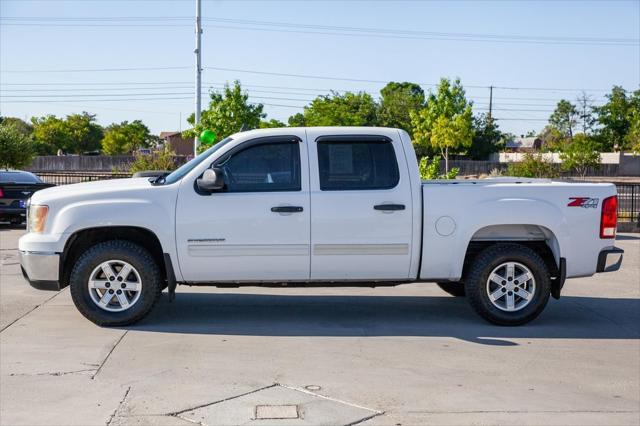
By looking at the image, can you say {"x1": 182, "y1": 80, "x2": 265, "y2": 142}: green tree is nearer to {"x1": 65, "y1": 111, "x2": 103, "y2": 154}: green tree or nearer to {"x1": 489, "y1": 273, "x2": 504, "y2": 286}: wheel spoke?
{"x1": 489, "y1": 273, "x2": 504, "y2": 286}: wheel spoke

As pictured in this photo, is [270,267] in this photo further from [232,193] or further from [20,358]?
[20,358]

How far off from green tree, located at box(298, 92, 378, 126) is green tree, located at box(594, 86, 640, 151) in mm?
25851

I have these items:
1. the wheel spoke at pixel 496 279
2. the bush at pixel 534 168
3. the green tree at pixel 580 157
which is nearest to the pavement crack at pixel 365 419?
the wheel spoke at pixel 496 279

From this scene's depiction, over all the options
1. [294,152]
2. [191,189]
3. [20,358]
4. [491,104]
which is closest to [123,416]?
[20,358]

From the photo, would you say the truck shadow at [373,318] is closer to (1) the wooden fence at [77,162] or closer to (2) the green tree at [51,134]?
(1) the wooden fence at [77,162]

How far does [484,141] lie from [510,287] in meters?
77.6

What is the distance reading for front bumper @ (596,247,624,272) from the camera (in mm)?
8438

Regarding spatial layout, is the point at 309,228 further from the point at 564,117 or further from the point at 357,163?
the point at 564,117

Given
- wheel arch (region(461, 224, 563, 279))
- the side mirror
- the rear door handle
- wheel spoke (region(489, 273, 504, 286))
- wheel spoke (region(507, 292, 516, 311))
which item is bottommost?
wheel spoke (region(507, 292, 516, 311))

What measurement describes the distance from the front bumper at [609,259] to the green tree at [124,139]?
90673 millimetres

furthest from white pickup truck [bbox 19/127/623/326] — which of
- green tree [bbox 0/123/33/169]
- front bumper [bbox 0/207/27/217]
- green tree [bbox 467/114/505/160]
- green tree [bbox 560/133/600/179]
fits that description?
green tree [bbox 467/114/505/160]

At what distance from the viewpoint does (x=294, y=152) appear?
8.34 metres

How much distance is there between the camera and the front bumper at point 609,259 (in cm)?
844

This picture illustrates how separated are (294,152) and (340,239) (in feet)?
3.31
